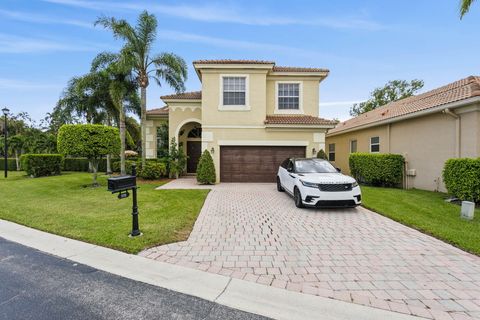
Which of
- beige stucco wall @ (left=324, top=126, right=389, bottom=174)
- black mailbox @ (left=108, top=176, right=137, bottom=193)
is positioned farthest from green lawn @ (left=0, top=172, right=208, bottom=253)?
beige stucco wall @ (left=324, top=126, right=389, bottom=174)

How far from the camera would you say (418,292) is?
9.62 feet

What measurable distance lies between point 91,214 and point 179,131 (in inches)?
383

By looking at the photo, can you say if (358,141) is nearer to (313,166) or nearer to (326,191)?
(313,166)

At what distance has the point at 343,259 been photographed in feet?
12.7

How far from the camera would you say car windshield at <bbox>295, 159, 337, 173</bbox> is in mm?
8086

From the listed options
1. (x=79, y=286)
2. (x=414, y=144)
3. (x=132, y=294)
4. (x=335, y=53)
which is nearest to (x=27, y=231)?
(x=79, y=286)

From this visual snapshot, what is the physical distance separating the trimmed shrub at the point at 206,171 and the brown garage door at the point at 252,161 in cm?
94

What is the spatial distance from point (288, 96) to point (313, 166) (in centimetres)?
734

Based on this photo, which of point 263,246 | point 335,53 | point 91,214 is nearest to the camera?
point 263,246

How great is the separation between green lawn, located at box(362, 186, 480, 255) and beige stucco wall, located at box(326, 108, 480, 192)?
1.47 metres

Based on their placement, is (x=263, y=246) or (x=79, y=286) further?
(x=263, y=246)

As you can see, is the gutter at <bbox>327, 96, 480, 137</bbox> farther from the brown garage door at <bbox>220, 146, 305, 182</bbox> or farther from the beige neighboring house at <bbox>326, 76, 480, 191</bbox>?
the brown garage door at <bbox>220, 146, 305, 182</bbox>

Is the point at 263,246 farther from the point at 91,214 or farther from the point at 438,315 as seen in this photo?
the point at 91,214

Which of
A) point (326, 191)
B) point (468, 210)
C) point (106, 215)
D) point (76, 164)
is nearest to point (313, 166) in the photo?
point (326, 191)
